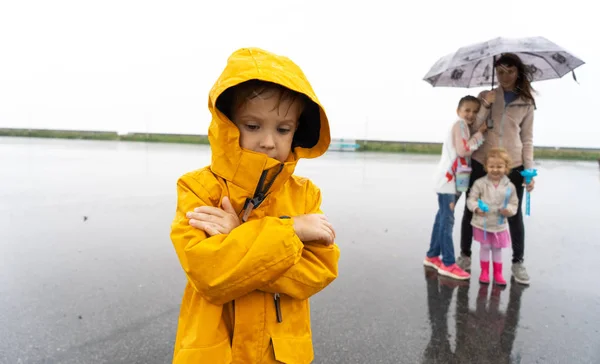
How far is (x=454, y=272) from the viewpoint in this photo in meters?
3.93

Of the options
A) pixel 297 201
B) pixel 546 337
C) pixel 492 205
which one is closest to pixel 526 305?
pixel 546 337

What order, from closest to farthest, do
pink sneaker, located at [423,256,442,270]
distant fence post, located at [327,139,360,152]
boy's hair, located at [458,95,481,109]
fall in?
boy's hair, located at [458,95,481,109], pink sneaker, located at [423,256,442,270], distant fence post, located at [327,139,360,152]

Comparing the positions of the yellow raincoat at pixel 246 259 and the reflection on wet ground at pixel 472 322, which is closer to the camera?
the yellow raincoat at pixel 246 259

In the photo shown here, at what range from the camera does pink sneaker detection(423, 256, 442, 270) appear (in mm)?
4172

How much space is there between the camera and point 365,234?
535 centimetres

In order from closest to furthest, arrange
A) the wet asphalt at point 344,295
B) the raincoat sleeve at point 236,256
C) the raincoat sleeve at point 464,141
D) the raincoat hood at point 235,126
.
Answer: the raincoat sleeve at point 236,256, the raincoat hood at point 235,126, the wet asphalt at point 344,295, the raincoat sleeve at point 464,141

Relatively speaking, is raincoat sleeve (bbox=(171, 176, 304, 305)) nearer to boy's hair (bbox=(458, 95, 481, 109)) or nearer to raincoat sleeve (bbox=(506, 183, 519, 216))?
raincoat sleeve (bbox=(506, 183, 519, 216))

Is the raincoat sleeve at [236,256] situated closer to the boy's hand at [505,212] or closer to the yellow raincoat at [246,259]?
the yellow raincoat at [246,259]

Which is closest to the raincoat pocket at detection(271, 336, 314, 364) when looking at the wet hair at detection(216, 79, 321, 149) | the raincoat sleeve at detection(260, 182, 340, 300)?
the raincoat sleeve at detection(260, 182, 340, 300)

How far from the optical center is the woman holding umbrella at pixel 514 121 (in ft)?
12.6

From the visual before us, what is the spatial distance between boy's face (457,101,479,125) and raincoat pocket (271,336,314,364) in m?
3.21

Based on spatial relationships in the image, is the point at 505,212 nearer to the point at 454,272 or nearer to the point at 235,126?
the point at 454,272

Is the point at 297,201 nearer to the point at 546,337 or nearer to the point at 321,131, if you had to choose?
the point at 321,131

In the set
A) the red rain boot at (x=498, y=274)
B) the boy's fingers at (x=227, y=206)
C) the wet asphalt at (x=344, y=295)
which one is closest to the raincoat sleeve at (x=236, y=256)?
the boy's fingers at (x=227, y=206)
